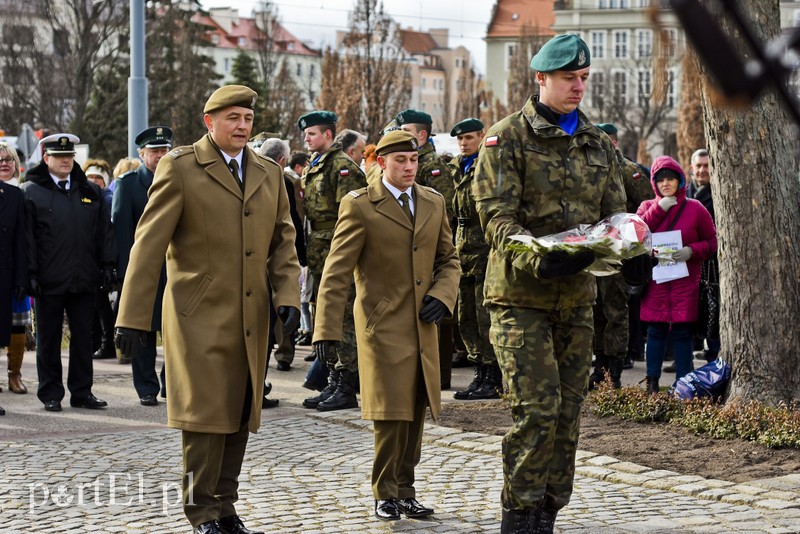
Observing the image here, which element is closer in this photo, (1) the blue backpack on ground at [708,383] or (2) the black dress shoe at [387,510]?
(2) the black dress shoe at [387,510]

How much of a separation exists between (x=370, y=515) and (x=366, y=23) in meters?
39.5

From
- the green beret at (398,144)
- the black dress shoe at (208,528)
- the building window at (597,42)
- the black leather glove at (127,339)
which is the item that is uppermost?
the building window at (597,42)

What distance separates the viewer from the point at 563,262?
5.20 meters

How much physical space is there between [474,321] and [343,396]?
1442mm

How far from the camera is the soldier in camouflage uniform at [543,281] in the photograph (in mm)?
5535

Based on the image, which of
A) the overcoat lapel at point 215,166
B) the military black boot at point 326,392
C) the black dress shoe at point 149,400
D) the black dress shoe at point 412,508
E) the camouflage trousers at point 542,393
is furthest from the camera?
the black dress shoe at point 149,400

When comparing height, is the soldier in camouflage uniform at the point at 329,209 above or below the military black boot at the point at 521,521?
above

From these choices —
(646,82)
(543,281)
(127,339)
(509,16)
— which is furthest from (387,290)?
(509,16)

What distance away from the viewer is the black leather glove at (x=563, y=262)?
17.0 ft

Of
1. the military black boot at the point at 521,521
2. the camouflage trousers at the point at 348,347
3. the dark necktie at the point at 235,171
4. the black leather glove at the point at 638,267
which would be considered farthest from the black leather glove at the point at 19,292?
the black leather glove at the point at 638,267

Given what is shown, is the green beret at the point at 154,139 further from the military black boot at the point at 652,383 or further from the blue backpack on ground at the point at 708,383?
the blue backpack on ground at the point at 708,383

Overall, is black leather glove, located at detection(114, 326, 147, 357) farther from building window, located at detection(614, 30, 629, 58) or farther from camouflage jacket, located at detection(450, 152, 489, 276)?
building window, located at detection(614, 30, 629, 58)

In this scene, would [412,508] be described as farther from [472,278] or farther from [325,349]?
[472,278]

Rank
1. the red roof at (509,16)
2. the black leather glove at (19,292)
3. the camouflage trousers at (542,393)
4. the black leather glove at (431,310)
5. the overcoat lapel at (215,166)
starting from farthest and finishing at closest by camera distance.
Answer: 1. the red roof at (509,16)
2. the black leather glove at (19,292)
3. the black leather glove at (431,310)
4. the overcoat lapel at (215,166)
5. the camouflage trousers at (542,393)
